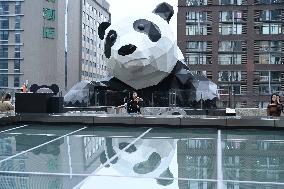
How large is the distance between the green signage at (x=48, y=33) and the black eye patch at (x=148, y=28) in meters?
50.9

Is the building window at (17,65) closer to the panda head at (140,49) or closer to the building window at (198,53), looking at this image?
the building window at (198,53)

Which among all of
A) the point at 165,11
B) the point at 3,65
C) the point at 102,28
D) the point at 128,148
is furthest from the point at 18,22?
the point at 128,148

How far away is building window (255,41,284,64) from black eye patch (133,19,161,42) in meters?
46.1

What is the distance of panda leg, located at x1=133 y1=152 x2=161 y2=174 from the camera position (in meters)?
5.60

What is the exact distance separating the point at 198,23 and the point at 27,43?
79.3 ft

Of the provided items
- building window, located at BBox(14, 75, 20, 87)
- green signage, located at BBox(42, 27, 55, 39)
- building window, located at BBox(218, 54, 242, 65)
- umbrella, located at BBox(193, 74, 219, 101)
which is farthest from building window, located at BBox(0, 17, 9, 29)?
umbrella, located at BBox(193, 74, 219, 101)

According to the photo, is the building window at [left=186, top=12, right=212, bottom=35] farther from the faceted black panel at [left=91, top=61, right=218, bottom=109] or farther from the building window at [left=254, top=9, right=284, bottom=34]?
the faceted black panel at [left=91, top=61, right=218, bottom=109]

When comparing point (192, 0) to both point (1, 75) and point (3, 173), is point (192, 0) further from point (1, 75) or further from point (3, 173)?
point (3, 173)

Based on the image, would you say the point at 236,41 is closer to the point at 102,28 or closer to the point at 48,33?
the point at 48,33

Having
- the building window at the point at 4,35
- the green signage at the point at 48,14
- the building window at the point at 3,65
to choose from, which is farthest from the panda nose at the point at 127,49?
the building window at the point at 4,35

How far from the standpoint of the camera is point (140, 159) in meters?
6.30

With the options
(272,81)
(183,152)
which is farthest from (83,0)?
(183,152)

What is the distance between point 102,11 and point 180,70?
264 feet

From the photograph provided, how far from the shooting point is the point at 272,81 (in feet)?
195
